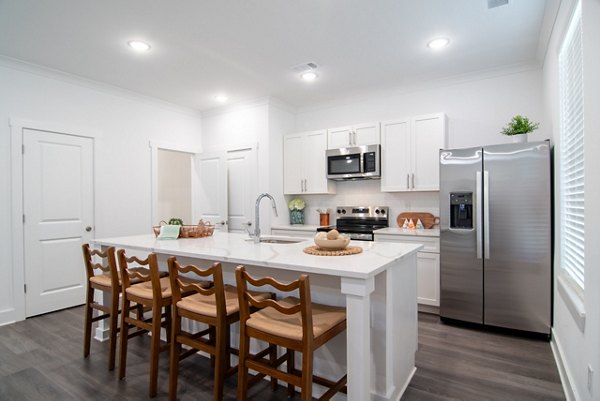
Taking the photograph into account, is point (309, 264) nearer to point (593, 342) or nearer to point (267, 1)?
point (593, 342)

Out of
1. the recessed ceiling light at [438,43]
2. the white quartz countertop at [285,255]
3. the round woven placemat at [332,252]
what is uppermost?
the recessed ceiling light at [438,43]

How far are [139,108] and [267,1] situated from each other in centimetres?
287

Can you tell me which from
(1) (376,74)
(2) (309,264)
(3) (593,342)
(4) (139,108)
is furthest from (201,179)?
(3) (593,342)

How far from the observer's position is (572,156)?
2.19 metres

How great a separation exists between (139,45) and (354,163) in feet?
8.83

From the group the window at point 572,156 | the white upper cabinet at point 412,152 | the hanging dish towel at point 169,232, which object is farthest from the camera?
the white upper cabinet at point 412,152

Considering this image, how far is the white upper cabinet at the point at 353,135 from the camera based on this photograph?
4.20 m

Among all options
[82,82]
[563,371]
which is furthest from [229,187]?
[563,371]

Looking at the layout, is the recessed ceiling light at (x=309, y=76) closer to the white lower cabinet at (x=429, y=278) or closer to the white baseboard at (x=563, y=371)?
the white lower cabinet at (x=429, y=278)

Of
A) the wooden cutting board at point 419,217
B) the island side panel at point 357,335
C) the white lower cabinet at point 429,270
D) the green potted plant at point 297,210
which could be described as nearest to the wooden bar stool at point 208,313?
the island side panel at point 357,335

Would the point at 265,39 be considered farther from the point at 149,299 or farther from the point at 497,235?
the point at 497,235

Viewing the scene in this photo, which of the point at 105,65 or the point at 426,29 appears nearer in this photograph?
the point at 426,29

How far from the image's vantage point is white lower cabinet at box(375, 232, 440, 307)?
136 inches

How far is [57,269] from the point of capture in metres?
3.73
